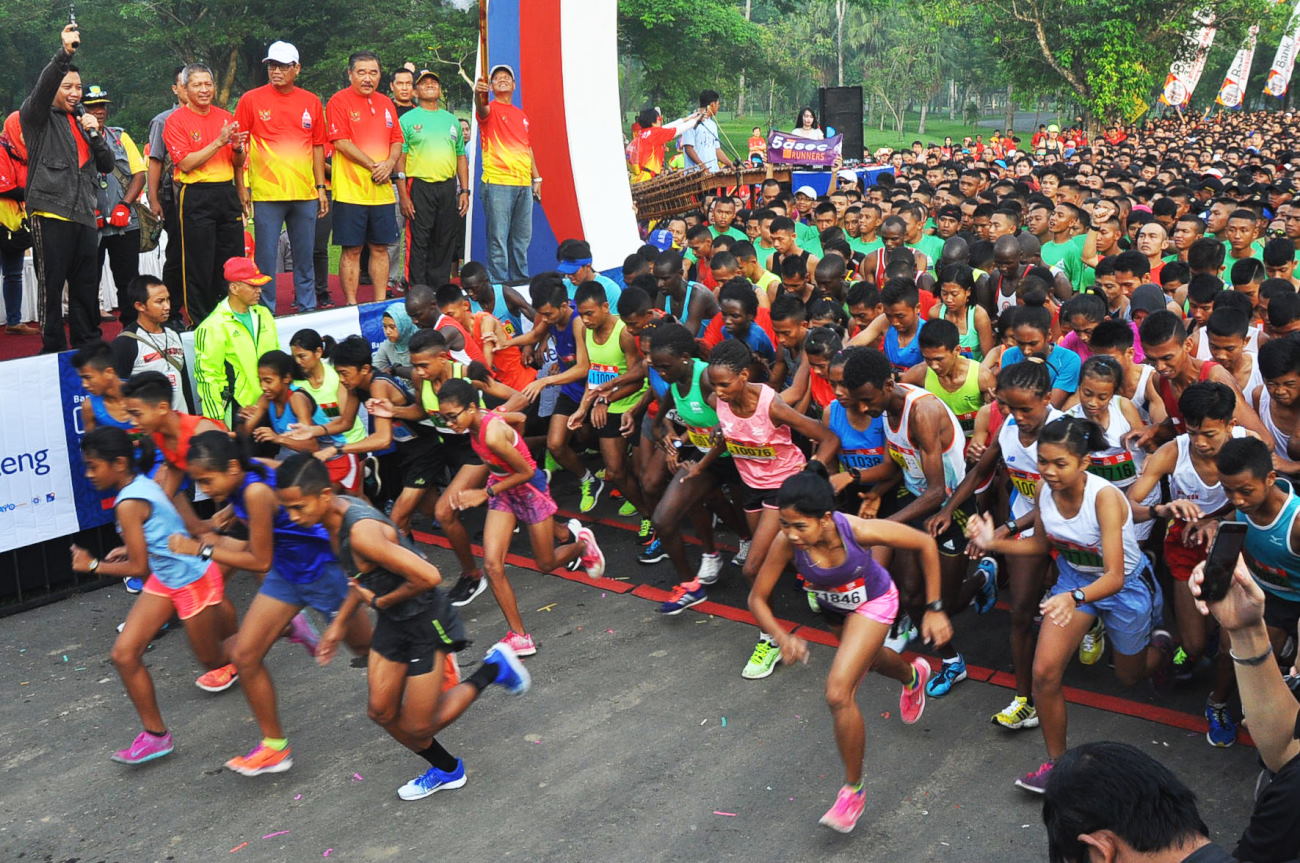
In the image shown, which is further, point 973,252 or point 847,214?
point 847,214

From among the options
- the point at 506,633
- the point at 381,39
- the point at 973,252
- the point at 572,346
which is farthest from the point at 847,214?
the point at 381,39

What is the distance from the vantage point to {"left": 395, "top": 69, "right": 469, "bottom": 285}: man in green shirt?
35.5 feet

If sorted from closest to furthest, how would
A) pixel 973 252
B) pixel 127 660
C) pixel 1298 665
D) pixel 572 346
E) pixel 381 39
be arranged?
pixel 1298 665 → pixel 127 660 → pixel 572 346 → pixel 973 252 → pixel 381 39

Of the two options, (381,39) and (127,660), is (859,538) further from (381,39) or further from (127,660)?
(381,39)

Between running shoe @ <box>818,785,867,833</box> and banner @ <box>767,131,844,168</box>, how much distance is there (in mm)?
14369

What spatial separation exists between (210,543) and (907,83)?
245 ft

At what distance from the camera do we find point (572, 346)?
9047 mm

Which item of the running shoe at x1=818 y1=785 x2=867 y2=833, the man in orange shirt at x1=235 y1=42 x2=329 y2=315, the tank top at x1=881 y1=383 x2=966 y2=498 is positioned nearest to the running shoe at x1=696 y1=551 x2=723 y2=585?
the tank top at x1=881 y1=383 x2=966 y2=498

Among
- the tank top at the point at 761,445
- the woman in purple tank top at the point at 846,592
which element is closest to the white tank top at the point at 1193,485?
the woman in purple tank top at the point at 846,592

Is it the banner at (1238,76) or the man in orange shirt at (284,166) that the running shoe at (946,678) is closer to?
the man in orange shirt at (284,166)

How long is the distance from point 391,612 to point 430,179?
6540 mm

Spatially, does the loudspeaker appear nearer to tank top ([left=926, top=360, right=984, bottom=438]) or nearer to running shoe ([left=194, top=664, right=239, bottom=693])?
tank top ([left=926, top=360, right=984, bottom=438])

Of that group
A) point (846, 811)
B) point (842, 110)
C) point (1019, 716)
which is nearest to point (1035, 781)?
point (1019, 716)

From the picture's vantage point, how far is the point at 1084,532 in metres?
5.20
